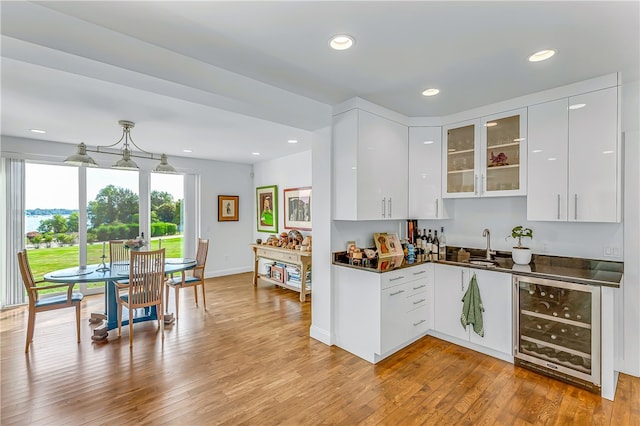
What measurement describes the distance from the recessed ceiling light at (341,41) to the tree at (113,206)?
5.32 metres

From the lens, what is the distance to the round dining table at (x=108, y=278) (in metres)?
3.37

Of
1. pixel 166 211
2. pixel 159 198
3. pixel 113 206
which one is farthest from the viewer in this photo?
pixel 166 211

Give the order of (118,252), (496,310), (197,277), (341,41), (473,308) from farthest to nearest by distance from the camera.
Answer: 1. (197,277)
2. (118,252)
3. (473,308)
4. (496,310)
5. (341,41)

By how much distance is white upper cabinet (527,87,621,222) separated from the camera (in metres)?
2.45

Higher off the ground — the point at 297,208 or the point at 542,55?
the point at 542,55

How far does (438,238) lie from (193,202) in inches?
205

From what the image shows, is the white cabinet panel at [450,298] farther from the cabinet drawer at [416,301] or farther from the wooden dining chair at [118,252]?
the wooden dining chair at [118,252]

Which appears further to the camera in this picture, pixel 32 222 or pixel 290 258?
pixel 290 258

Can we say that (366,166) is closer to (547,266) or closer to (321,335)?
(321,335)

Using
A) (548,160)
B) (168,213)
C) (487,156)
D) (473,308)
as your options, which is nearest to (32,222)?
(168,213)

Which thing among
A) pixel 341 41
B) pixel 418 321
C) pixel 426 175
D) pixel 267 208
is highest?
pixel 341 41

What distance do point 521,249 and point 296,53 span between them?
2875 mm

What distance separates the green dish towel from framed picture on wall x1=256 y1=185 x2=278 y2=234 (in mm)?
4366

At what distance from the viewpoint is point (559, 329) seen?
2.58 metres
